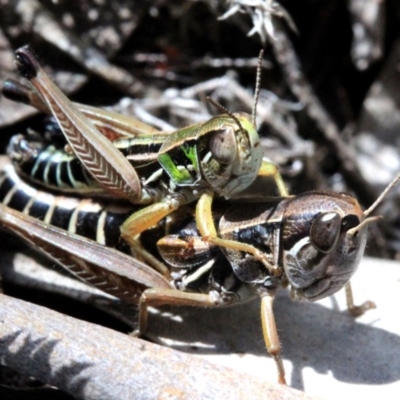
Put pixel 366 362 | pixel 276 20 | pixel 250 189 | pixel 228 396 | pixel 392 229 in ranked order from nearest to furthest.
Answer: pixel 228 396
pixel 366 362
pixel 250 189
pixel 276 20
pixel 392 229

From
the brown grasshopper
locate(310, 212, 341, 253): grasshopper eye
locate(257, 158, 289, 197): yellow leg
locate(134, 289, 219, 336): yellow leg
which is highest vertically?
locate(310, 212, 341, 253): grasshopper eye

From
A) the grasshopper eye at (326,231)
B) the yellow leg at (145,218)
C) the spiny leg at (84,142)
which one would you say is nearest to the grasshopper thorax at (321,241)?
the grasshopper eye at (326,231)

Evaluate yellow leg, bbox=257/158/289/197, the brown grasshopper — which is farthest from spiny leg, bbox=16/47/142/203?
yellow leg, bbox=257/158/289/197

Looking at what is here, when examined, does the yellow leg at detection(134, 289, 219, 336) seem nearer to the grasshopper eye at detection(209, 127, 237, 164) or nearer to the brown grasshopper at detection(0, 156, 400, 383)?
A: the brown grasshopper at detection(0, 156, 400, 383)

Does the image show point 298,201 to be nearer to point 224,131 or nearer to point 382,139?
point 224,131

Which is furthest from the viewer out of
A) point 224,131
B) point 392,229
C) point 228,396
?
point 392,229

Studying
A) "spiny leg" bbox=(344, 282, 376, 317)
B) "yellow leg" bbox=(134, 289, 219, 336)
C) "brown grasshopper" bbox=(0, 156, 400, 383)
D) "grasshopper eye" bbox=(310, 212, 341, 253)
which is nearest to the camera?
"grasshopper eye" bbox=(310, 212, 341, 253)

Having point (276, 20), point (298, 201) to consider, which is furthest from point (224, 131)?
point (276, 20)

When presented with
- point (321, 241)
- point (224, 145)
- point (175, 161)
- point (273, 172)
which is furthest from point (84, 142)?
point (321, 241)
